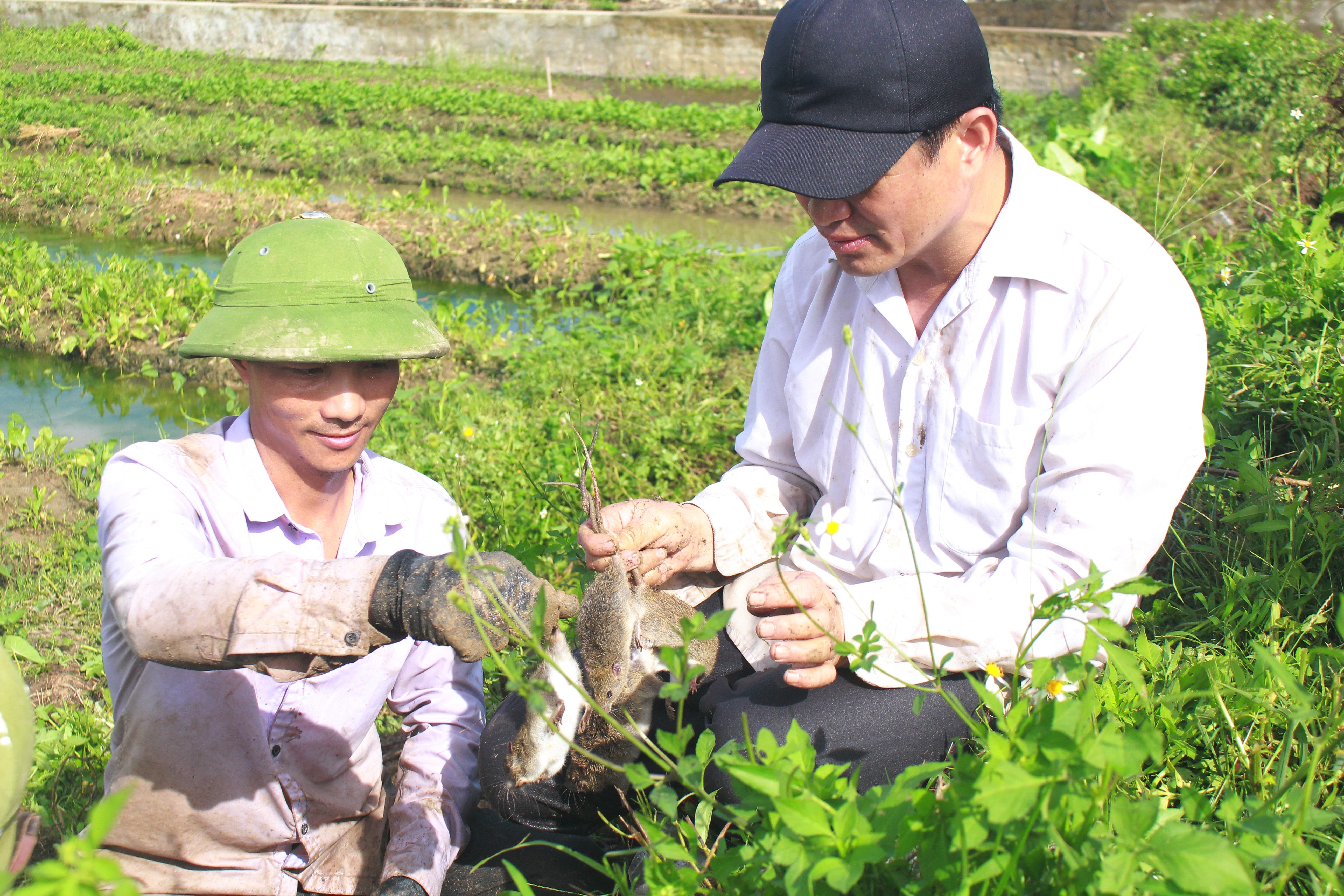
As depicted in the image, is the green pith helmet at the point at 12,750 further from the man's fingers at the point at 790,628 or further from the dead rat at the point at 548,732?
the man's fingers at the point at 790,628

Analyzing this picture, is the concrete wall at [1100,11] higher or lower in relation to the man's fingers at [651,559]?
higher

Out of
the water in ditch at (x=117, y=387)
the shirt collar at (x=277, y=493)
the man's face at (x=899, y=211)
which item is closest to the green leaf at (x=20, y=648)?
the shirt collar at (x=277, y=493)

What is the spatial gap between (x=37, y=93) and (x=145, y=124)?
152 inches

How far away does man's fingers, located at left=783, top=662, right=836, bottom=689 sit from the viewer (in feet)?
5.69

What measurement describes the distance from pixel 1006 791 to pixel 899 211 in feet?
3.83

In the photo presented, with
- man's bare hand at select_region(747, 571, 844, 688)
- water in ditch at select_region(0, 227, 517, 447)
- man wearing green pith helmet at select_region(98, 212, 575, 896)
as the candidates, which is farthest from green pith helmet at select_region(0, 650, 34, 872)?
water in ditch at select_region(0, 227, 517, 447)

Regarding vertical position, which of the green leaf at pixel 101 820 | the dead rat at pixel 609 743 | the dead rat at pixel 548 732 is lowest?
the dead rat at pixel 609 743

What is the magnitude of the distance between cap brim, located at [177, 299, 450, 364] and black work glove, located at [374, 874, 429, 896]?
3.52 ft

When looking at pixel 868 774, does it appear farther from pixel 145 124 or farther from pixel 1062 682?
pixel 145 124

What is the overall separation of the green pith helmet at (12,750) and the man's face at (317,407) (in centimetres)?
79

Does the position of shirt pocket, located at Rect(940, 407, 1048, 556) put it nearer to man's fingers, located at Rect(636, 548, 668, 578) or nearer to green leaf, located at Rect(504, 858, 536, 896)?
man's fingers, located at Rect(636, 548, 668, 578)

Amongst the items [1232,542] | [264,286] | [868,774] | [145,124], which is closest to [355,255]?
[264,286]

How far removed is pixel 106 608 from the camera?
1924mm

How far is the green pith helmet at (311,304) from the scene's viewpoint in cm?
188
